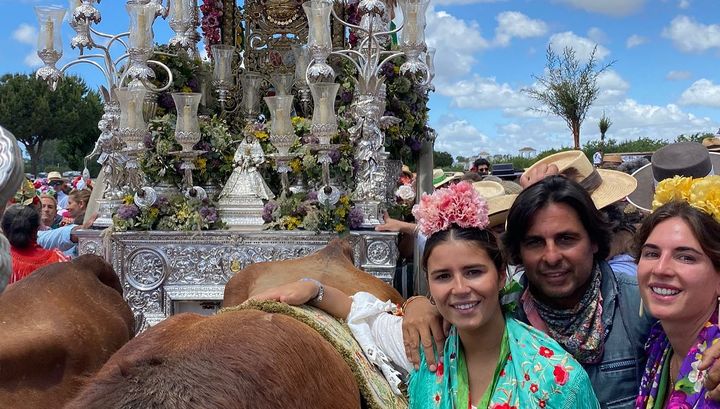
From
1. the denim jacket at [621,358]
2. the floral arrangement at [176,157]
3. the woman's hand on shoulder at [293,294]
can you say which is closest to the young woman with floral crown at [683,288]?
the denim jacket at [621,358]

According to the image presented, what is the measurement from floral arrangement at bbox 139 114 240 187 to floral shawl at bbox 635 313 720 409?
176 inches

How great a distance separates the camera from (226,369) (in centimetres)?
149

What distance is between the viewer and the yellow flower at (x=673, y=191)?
1.98 m

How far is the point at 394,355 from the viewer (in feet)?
8.36

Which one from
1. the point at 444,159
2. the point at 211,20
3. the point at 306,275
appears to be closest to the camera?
the point at 306,275

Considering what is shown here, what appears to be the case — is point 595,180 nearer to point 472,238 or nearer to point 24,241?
point 472,238

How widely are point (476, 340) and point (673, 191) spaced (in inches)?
28.6

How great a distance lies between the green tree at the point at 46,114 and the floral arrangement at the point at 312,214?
3435 centimetres

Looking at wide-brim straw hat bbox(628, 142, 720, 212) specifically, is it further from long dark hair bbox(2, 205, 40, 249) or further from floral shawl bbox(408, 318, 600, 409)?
long dark hair bbox(2, 205, 40, 249)

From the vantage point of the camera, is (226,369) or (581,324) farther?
(581,324)

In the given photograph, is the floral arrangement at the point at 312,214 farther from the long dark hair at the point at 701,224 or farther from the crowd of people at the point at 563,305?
the long dark hair at the point at 701,224

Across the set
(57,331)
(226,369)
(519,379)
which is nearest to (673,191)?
(519,379)

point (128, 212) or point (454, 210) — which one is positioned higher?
point (454, 210)

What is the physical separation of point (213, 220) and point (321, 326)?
11.0 ft
